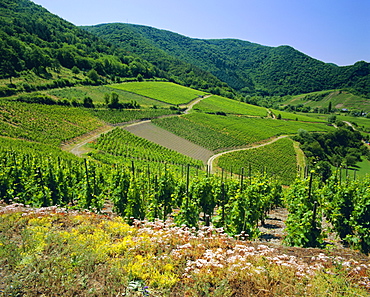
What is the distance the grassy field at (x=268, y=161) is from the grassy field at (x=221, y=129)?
19.6ft

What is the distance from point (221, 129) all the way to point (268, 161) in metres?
23.8

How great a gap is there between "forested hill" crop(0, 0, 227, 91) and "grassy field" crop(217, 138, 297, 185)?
73379 mm

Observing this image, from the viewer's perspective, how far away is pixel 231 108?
11706cm

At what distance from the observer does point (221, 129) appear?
270 feet

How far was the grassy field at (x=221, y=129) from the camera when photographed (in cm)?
7100

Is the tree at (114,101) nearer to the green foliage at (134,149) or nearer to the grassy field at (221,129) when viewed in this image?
the grassy field at (221,129)

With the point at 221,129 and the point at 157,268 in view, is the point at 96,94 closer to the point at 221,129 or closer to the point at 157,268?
the point at 221,129

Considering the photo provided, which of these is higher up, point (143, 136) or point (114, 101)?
point (114, 101)

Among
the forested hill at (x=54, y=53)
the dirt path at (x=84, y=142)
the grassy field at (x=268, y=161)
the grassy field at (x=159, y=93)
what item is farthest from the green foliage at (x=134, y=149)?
the grassy field at (x=159, y=93)

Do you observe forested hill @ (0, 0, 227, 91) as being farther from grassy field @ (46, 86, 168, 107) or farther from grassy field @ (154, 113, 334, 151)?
grassy field @ (154, 113, 334, 151)

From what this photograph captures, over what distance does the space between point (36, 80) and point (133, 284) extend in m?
94.9

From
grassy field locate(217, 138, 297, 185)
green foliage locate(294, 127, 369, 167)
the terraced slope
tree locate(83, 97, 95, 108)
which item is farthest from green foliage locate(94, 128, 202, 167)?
green foliage locate(294, 127, 369, 167)

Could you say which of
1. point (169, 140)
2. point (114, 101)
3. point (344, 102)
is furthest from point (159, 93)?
point (344, 102)

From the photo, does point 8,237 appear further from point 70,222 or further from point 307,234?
point 307,234
